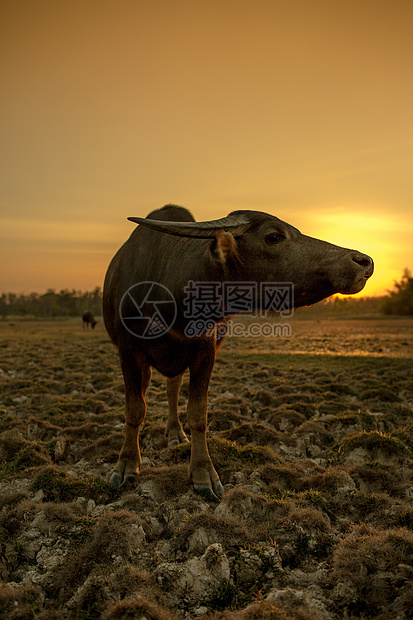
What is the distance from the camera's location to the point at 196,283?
400 cm

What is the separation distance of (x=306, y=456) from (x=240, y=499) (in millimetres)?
1839

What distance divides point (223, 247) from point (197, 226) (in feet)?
1.10

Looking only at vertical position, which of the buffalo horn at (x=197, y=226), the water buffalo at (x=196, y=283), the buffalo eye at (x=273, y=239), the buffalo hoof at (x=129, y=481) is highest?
the buffalo horn at (x=197, y=226)

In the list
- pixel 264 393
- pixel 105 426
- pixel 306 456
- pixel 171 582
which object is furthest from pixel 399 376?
pixel 171 582

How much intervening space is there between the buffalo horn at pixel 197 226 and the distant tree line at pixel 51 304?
89.9 m

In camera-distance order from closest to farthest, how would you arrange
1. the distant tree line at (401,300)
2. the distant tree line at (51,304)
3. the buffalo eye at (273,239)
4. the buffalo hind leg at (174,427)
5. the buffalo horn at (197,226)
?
the buffalo horn at (197,226) → the buffalo eye at (273,239) → the buffalo hind leg at (174,427) → the distant tree line at (401,300) → the distant tree line at (51,304)

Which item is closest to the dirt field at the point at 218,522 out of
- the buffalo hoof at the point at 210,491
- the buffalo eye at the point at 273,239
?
the buffalo hoof at the point at 210,491

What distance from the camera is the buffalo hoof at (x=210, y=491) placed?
4020 millimetres

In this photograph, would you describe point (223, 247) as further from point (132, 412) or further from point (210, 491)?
point (210, 491)

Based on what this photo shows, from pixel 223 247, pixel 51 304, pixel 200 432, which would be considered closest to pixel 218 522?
pixel 200 432

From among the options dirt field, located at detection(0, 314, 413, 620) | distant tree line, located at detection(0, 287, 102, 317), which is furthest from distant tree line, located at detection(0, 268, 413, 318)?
dirt field, located at detection(0, 314, 413, 620)

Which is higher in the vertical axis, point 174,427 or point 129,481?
point 174,427

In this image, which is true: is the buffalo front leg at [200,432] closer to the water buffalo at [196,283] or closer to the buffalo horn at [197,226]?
the water buffalo at [196,283]

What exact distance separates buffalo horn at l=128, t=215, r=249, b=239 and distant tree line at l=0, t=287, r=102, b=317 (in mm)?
89886
